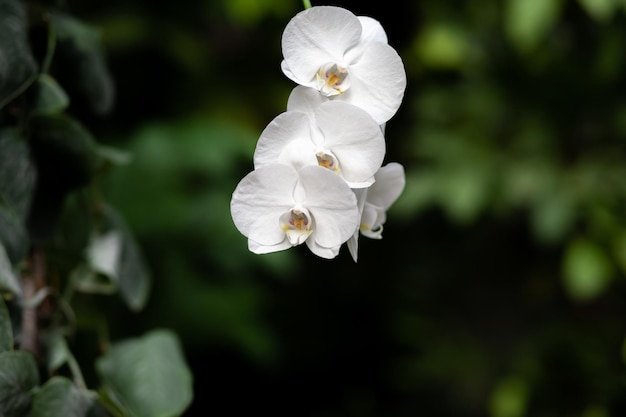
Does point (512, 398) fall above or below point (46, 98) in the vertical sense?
below

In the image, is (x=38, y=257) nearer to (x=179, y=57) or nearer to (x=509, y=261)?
(x=179, y=57)

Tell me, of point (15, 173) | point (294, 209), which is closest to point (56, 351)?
point (15, 173)

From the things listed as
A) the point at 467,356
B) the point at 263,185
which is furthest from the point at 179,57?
the point at 263,185

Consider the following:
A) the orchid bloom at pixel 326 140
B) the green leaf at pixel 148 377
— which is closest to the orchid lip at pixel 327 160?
the orchid bloom at pixel 326 140

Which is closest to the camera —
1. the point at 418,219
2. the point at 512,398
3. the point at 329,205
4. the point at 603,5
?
the point at 329,205

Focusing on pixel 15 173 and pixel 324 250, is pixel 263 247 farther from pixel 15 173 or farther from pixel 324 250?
pixel 15 173

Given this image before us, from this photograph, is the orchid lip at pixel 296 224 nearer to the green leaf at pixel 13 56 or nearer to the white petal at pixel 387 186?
the white petal at pixel 387 186
